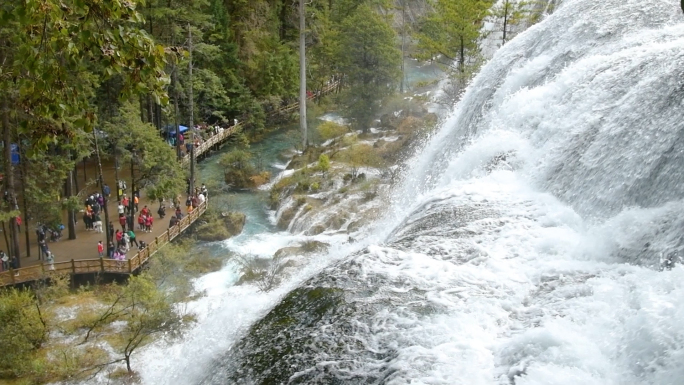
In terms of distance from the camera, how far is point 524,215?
923 cm

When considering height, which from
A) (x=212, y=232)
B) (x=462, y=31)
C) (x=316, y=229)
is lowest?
(x=212, y=232)

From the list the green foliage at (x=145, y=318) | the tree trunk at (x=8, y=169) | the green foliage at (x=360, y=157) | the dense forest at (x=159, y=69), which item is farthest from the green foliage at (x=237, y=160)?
the green foliage at (x=145, y=318)

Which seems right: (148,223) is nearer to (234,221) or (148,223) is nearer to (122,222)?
(122,222)

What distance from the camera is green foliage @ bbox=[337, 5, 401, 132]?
3003cm

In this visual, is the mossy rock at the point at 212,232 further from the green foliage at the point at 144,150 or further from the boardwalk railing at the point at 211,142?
the boardwalk railing at the point at 211,142

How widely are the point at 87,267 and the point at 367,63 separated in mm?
17552

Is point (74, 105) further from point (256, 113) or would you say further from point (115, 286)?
point (256, 113)

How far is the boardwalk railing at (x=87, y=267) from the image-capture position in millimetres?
17359

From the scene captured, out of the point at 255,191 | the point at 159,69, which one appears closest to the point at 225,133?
the point at 255,191

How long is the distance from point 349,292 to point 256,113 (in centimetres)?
2892

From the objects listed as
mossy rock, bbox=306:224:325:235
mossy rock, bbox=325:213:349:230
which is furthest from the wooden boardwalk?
mossy rock, bbox=325:213:349:230

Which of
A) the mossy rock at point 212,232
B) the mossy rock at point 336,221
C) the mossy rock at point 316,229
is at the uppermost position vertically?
the mossy rock at point 336,221

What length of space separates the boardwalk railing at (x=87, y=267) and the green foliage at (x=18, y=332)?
3.31 m

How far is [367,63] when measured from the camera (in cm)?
3061
